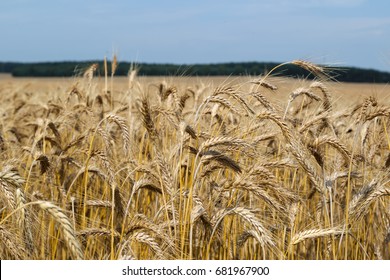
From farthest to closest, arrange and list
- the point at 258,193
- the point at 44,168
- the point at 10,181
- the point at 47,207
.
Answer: the point at 44,168 < the point at 258,193 < the point at 10,181 < the point at 47,207

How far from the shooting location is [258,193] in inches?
103

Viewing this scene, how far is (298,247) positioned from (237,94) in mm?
1230

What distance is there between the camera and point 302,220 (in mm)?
3744

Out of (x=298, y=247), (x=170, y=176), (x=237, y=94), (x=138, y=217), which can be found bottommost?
(x=298, y=247)

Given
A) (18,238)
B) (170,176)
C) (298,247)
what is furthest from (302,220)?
(18,238)

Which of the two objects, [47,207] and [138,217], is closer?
[47,207]

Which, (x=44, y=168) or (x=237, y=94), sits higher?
(x=237, y=94)

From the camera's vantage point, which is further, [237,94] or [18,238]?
[237,94]
